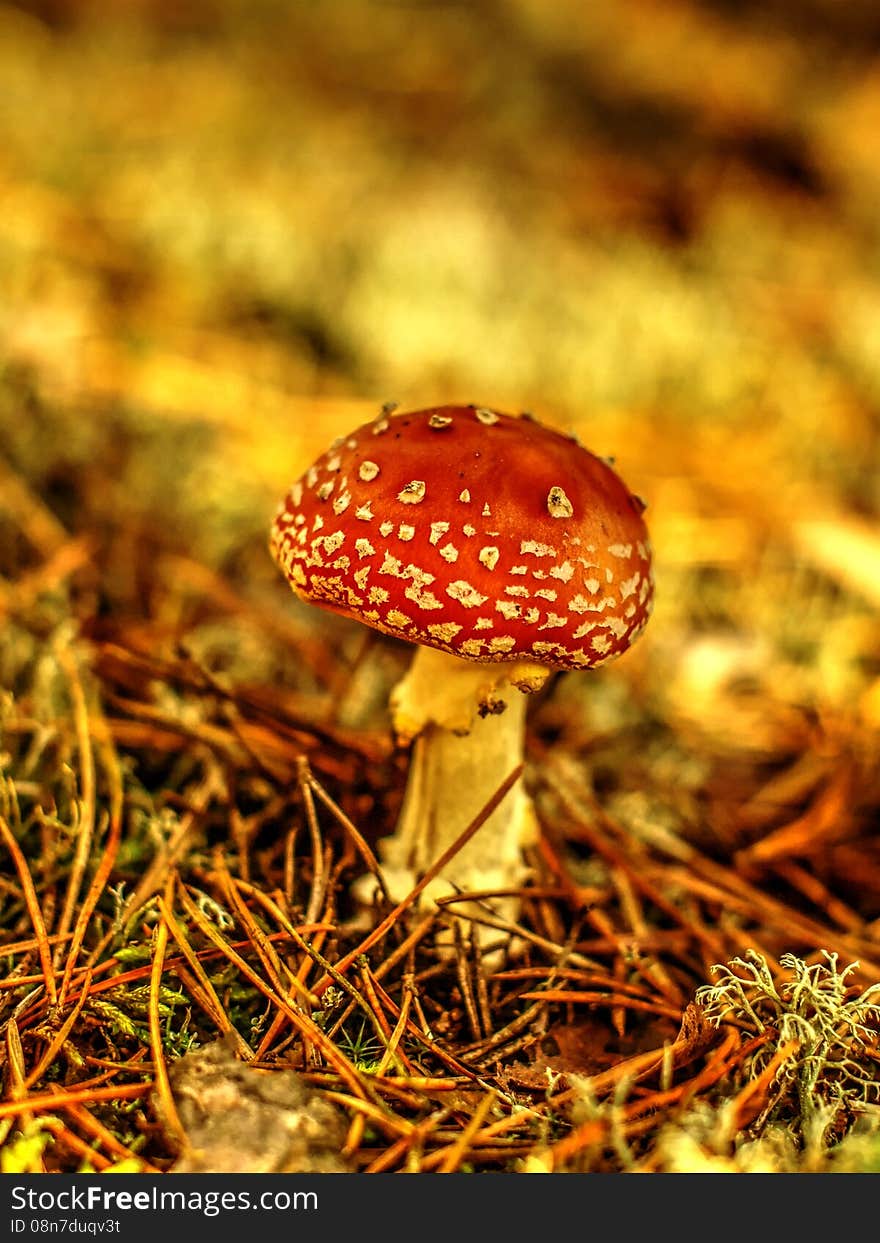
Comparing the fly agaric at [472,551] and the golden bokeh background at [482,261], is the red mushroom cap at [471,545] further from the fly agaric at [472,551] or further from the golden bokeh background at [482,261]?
the golden bokeh background at [482,261]

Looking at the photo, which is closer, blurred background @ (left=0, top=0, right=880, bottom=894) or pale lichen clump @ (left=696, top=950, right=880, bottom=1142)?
pale lichen clump @ (left=696, top=950, right=880, bottom=1142)

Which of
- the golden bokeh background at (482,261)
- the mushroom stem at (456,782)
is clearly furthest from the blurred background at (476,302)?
the mushroom stem at (456,782)

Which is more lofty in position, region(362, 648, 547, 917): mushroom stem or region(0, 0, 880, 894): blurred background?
region(0, 0, 880, 894): blurred background

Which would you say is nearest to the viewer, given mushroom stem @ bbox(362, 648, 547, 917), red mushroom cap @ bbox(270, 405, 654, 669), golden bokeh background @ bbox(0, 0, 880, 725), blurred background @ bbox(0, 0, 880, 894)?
red mushroom cap @ bbox(270, 405, 654, 669)

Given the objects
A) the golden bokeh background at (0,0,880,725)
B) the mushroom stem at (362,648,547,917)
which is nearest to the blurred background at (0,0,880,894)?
the golden bokeh background at (0,0,880,725)

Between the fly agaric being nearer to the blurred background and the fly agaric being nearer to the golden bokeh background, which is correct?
the blurred background

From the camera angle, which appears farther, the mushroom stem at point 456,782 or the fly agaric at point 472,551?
the mushroom stem at point 456,782

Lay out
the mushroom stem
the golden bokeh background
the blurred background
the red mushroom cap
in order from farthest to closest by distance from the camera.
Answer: the golden bokeh background → the blurred background → the mushroom stem → the red mushroom cap
